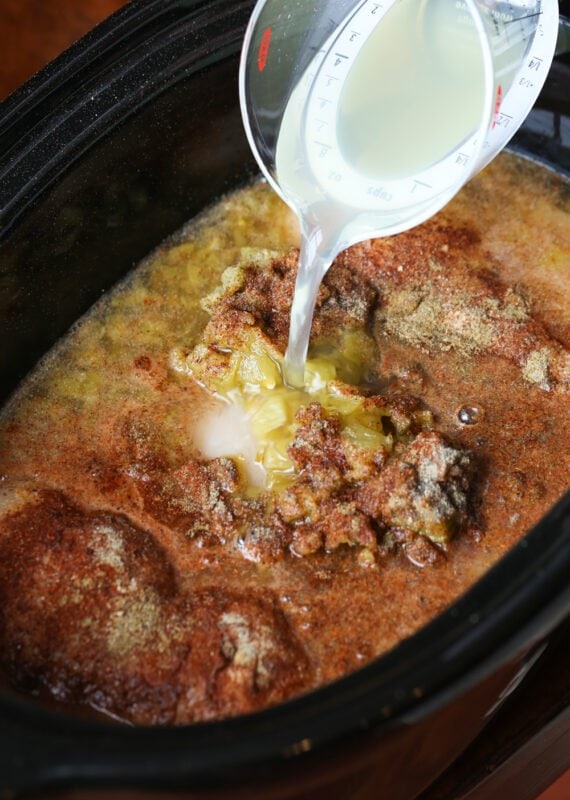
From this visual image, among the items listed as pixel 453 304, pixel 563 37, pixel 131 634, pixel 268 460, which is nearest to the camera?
pixel 131 634

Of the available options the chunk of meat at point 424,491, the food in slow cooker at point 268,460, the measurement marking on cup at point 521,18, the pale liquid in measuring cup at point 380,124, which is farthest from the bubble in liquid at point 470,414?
the measurement marking on cup at point 521,18

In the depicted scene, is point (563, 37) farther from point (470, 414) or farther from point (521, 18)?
point (470, 414)

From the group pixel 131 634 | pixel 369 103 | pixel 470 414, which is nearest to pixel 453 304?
pixel 470 414

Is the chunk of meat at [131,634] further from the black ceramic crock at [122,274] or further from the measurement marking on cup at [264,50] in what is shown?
the measurement marking on cup at [264,50]

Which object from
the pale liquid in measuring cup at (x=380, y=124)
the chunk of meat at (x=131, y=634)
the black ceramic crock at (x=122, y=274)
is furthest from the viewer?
the pale liquid in measuring cup at (x=380, y=124)

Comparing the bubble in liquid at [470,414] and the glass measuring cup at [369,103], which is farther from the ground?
the glass measuring cup at [369,103]

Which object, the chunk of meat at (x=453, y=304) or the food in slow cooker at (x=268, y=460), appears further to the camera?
the chunk of meat at (x=453, y=304)
